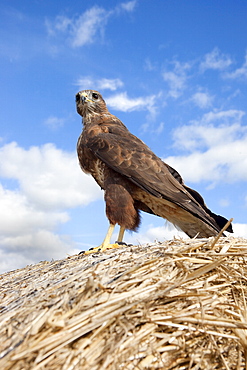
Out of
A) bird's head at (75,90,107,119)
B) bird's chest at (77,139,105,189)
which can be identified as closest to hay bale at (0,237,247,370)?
bird's chest at (77,139,105,189)

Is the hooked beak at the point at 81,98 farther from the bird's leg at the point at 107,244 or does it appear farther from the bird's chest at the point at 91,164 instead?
the bird's leg at the point at 107,244

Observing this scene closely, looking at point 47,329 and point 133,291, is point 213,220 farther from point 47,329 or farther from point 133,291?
point 47,329

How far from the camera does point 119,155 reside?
537 centimetres

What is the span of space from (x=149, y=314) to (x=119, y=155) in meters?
3.11

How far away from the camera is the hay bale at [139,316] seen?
2.28 m

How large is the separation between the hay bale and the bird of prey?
1.81 metres

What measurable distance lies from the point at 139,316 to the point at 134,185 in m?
2.99

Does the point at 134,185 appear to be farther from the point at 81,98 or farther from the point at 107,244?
the point at 81,98

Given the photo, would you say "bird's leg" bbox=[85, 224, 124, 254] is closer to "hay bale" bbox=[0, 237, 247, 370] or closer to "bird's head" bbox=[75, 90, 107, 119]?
"hay bale" bbox=[0, 237, 247, 370]

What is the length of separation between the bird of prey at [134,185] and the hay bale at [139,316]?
1.81m

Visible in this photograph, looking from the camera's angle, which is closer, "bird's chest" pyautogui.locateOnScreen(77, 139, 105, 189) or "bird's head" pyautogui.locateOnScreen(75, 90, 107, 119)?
"bird's chest" pyautogui.locateOnScreen(77, 139, 105, 189)

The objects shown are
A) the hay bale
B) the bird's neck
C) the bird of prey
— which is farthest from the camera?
the bird's neck

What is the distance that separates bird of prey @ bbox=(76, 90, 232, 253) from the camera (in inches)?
203

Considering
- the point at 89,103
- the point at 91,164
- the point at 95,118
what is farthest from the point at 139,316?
the point at 89,103
